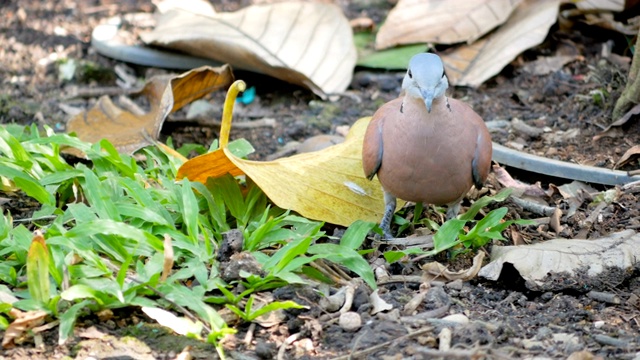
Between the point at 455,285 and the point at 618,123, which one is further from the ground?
the point at 455,285

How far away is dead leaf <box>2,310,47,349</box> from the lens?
278 centimetres

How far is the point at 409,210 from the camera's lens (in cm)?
414

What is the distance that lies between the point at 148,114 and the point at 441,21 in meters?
2.10

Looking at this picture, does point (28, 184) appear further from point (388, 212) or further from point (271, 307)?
point (388, 212)

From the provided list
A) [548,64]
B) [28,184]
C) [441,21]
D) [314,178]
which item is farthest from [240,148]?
[548,64]

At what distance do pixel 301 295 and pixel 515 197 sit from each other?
1365 mm

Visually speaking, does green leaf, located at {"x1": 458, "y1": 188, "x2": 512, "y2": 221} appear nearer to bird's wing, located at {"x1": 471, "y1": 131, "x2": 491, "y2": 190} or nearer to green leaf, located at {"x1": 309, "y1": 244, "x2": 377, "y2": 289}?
bird's wing, located at {"x1": 471, "y1": 131, "x2": 491, "y2": 190}

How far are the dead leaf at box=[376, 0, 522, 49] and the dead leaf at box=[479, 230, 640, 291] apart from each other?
243 cm

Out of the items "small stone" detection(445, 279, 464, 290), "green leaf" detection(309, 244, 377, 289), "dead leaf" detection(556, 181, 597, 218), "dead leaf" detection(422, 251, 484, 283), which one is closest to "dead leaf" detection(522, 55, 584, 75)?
"dead leaf" detection(556, 181, 597, 218)

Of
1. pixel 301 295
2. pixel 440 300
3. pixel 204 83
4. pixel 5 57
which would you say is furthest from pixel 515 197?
pixel 5 57

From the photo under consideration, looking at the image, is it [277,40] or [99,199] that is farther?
[277,40]

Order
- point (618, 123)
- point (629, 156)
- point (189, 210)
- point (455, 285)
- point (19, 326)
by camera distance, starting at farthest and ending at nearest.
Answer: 1. point (618, 123)
2. point (629, 156)
3. point (189, 210)
4. point (455, 285)
5. point (19, 326)

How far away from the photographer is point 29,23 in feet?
21.0

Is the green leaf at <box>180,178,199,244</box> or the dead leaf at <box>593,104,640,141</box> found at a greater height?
the green leaf at <box>180,178,199,244</box>
